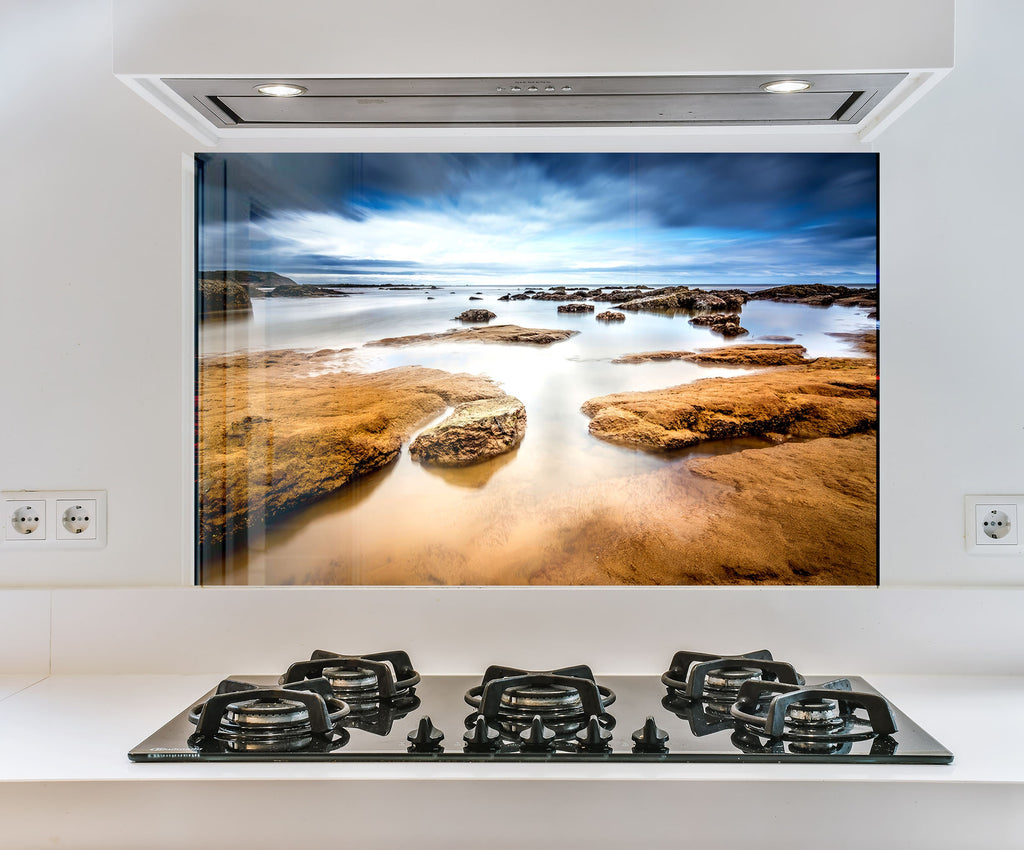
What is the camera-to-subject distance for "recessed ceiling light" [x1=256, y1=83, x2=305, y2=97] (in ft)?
3.04

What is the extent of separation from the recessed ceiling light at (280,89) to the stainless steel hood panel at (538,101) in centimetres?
1

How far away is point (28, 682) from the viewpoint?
1.14 meters

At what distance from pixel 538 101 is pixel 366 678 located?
849 mm

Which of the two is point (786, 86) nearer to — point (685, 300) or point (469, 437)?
point (685, 300)

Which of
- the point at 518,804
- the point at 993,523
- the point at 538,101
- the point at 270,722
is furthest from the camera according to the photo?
the point at 993,523

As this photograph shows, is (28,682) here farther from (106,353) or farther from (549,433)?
(549,433)

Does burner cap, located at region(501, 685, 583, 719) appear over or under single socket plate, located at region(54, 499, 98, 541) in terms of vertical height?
under

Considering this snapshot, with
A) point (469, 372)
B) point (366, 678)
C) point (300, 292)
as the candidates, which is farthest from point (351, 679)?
point (300, 292)

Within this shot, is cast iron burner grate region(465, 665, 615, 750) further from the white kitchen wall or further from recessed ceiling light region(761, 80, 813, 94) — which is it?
recessed ceiling light region(761, 80, 813, 94)

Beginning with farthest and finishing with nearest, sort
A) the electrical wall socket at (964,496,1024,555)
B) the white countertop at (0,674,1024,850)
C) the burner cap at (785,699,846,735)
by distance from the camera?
1. the electrical wall socket at (964,496,1024,555)
2. the burner cap at (785,699,846,735)
3. the white countertop at (0,674,1024,850)

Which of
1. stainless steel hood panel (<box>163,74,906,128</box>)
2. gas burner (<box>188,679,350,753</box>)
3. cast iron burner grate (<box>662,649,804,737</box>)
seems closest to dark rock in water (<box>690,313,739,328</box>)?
stainless steel hood panel (<box>163,74,906,128</box>)

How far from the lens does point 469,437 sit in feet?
4.07

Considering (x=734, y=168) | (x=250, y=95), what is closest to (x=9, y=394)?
(x=250, y=95)

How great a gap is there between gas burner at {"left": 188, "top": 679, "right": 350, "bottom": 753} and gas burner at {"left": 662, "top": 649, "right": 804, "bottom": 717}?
0.47 metres
